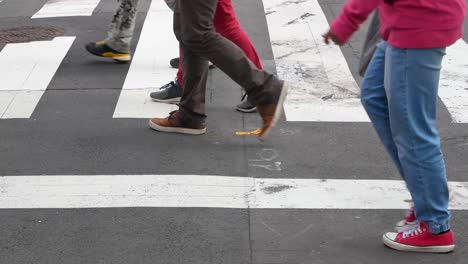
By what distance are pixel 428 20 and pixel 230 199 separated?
5.31ft

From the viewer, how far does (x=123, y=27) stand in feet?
27.0

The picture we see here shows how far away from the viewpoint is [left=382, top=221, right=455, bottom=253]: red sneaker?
470 cm

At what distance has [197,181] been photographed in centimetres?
571

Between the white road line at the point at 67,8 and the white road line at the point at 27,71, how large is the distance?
3.63 ft

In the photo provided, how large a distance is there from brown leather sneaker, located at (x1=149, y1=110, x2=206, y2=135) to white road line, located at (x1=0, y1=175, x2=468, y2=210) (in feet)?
Result: 2.87

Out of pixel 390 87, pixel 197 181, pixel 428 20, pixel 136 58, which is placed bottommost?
pixel 136 58

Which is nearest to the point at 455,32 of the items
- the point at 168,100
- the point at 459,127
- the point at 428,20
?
the point at 428,20

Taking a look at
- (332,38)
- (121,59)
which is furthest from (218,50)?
(121,59)

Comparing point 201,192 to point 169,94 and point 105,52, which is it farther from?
point 105,52

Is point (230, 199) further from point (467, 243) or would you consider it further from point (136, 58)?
point (136, 58)

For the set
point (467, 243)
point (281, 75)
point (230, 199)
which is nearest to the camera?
point (467, 243)

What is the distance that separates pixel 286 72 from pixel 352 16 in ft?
12.1

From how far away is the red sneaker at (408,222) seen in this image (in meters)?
4.79

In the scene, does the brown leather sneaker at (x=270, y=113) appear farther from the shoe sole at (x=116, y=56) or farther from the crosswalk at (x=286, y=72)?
the shoe sole at (x=116, y=56)
